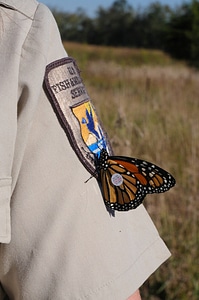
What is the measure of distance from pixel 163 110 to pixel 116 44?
32.8 metres

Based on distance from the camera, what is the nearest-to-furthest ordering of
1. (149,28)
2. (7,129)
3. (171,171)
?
(7,129), (171,171), (149,28)

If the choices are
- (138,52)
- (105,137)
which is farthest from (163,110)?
(138,52)

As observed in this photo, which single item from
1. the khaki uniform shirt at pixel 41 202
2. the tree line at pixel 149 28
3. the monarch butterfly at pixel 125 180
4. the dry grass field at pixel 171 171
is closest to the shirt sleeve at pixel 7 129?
the khaki uniform shirt at pixel 41 202

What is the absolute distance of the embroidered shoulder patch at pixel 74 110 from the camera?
74 cm

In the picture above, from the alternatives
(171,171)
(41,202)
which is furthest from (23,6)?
(171,171)

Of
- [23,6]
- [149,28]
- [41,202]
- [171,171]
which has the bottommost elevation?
[149,28]

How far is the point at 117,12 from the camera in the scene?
3988 centimetres

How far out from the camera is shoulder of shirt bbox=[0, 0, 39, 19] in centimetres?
77

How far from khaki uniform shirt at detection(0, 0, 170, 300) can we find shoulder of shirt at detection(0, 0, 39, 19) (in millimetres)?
15

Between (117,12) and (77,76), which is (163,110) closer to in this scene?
(77,76)

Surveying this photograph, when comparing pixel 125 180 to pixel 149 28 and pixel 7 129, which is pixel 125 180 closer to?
pixel 7 129

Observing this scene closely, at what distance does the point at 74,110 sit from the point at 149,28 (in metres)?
34.9

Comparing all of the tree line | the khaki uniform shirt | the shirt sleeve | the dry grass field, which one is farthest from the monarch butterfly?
the tree line

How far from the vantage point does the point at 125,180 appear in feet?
2.56
